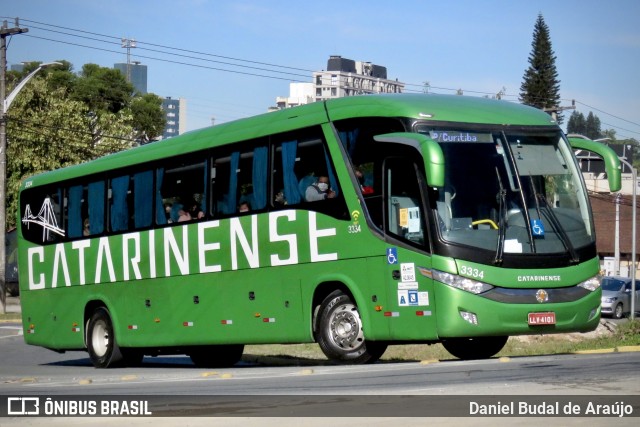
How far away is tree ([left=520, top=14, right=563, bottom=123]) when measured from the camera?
121 m

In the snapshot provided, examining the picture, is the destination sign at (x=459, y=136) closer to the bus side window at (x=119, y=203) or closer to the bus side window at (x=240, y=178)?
the bus side window at (x=240, y=178)

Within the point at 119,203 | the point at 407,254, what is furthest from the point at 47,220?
the point at 407,254

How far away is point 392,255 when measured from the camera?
51.7ft

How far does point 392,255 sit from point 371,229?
50 cm

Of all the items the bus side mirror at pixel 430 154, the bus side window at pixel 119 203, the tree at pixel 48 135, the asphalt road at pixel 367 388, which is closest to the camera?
the asphalt road at pixel 367 388

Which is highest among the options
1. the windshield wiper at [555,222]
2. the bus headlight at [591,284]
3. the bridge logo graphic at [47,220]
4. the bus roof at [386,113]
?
the bus roof at [386,113]

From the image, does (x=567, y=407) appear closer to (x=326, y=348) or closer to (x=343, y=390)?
(x=343, y=390)

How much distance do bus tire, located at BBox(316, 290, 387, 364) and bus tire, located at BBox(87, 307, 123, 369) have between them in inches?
263

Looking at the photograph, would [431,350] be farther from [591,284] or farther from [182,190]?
[591,284]

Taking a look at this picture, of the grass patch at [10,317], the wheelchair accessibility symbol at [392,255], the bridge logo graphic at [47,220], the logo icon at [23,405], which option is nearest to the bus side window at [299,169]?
the wheelchair accessibility symbol at [392,255]

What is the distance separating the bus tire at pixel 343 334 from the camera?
646 inches

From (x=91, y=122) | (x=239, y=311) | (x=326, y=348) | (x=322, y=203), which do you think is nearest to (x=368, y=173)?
(x=322, y=203)

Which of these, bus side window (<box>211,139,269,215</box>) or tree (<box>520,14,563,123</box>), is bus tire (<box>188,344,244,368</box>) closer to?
bus side window (<box>211,139,269,215</box>)

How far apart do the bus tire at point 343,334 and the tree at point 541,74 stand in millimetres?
106033
